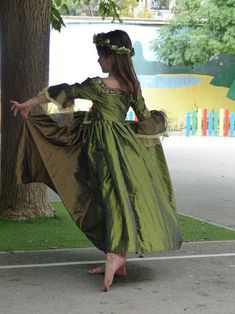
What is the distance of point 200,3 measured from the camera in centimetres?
2506

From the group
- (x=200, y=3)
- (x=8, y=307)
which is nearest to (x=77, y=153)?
(x=8, y=307)

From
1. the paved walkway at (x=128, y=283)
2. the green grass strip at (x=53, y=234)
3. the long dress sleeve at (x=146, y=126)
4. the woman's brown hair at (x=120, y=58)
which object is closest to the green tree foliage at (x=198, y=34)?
the green grass strip at (x=53, y=234)

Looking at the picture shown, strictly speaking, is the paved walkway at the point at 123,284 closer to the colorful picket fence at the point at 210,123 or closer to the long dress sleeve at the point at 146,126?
the long dress sleeve at the point at 146,126

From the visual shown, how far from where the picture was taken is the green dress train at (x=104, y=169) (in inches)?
204

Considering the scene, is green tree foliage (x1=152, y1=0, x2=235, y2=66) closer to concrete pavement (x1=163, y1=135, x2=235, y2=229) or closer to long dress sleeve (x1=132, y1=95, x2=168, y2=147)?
concrete pavement (x1=163, y1=135, x2=235, y2=229)

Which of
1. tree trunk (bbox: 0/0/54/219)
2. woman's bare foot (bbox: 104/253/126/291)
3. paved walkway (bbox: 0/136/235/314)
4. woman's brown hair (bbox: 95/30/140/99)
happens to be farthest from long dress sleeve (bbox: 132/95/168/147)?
tree trunk (bbox: 0/0/54/219)

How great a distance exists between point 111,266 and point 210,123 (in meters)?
19.7

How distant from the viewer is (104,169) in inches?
206

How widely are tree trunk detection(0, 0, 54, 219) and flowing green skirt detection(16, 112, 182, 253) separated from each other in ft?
7.06

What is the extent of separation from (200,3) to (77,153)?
2072cm

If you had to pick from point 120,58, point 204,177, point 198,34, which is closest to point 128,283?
point 120,58

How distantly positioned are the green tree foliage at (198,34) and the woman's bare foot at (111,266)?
19471 mm

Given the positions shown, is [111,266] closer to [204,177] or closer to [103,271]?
[103,271]

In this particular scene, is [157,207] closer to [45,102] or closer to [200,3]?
[45,102]
